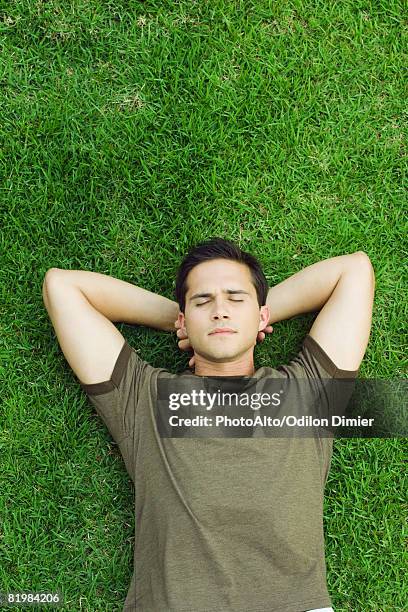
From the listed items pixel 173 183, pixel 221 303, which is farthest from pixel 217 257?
pixel 173 183

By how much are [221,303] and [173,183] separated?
0.98 meters

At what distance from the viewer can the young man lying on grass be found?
3.24 m

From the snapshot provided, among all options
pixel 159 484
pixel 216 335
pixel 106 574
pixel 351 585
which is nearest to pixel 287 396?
pixel 216 335

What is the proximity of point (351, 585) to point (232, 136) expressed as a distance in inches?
103

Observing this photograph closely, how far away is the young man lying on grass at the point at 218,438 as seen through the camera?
10.6ft

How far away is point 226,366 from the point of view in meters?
3.56

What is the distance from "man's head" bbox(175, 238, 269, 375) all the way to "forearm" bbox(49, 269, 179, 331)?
145 millimetres

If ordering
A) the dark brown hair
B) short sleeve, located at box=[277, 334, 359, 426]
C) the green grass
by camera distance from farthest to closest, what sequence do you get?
1. the green grass
2. the dark brown hair
3. short sleeve, located at box=[277, 334, 359, 426]

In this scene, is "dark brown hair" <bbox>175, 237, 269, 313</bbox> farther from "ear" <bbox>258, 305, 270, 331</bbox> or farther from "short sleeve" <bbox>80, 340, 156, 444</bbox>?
"short sleeve" <bbox>80, 340, 156, 444</bbox>

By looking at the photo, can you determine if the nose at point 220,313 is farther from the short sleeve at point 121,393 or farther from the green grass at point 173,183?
the green grass at point 173,183

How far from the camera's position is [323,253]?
4031 mm

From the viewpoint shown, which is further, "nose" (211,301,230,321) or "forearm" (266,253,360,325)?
"forearm" (266,253,360,325)

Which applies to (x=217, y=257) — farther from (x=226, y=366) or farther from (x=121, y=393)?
(x=121, y=393)

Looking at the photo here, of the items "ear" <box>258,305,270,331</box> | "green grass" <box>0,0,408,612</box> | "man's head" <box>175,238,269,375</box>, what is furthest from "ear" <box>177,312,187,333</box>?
"ear" <box>258,305,270,331</box>
